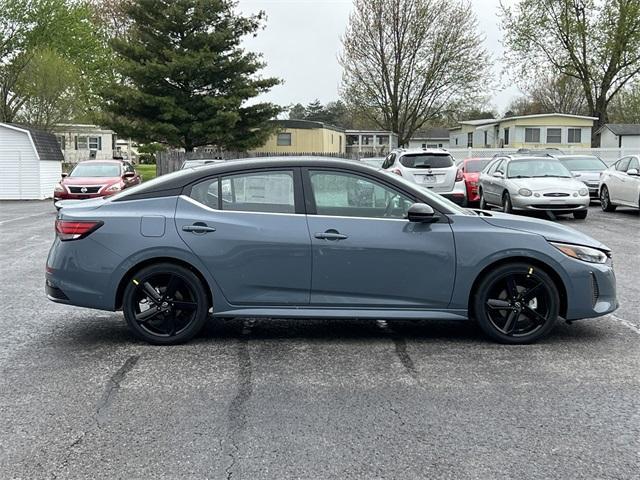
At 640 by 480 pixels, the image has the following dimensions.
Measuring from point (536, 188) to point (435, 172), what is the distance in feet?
8.26

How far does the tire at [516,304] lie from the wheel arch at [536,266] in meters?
0.03

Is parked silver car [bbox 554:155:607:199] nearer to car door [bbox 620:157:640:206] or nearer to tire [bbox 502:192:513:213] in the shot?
Result: car door [bbox 620:157:640:206]

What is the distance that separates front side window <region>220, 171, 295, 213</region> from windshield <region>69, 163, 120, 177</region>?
16318 mm

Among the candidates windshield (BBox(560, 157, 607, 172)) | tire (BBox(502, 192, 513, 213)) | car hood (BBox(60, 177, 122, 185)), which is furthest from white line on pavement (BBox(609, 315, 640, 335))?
windshield (BBox(560, 157, 607, 172))

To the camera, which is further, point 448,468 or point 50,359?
point 50,359

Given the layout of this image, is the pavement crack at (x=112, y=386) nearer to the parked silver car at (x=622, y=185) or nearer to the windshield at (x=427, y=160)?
the windshield at (x=427, y=160)

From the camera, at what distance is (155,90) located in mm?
36219

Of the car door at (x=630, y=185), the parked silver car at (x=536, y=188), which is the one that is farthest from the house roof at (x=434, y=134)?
the parked silver car at (x=536, y=188)

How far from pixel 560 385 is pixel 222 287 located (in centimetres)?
266

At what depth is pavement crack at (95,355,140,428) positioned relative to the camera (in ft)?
13.9

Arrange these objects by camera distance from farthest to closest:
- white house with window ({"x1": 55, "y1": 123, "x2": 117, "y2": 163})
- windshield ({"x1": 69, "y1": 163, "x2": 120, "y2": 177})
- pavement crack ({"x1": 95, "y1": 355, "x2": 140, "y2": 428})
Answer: white house with window ({"x1": 55, "y1": 123, "x2": 117, "y2": 163})
windshield ({"x1": 69, "y1": 163, "x2": 120, "y2": 177})
pavement crack ({"x1": 95, "y1": 355, "x2": 140, "y2": 428})

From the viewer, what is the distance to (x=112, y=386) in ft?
15.6

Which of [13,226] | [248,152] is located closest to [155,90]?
[248,152]

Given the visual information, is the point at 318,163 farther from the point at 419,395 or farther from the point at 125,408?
the point at 125,408
